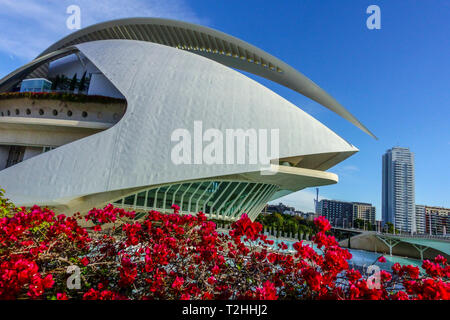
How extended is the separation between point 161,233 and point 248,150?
5.30 meters

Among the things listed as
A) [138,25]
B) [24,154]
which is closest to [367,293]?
[24,154]

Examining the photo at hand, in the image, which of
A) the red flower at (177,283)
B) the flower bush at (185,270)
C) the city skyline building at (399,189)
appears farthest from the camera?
the city skyline building at (399,189)

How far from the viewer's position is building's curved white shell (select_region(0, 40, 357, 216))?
8391mm

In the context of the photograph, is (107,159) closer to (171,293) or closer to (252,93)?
(252,93)

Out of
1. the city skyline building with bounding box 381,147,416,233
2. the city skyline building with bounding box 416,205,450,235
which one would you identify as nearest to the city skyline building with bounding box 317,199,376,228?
the city skyline building with bounding box 381,147,416,233

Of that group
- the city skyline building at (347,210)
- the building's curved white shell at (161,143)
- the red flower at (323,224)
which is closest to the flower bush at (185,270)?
the red flower at (323,224)

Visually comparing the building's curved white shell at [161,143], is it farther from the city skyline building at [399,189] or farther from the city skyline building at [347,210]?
the city skyline building at [347,210]

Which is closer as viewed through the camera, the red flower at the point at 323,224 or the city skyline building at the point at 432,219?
the red flower at the point at 323,224

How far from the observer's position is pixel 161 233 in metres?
3.60

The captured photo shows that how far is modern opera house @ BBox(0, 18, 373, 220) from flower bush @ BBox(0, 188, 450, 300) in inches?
187

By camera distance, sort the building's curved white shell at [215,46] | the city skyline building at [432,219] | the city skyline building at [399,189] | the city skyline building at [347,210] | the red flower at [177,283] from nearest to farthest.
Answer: the red flower at [177,283], the building's curved white shell at [215,46], the city skyline building at [432,219], the city skyline building at [399,189], the city skyline building at [347,210]

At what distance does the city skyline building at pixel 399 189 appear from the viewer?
Answer: 8394 centimetres

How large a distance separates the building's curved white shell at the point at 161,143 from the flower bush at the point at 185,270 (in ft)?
15.1

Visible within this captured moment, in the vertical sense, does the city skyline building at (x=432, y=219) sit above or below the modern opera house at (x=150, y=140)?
below
